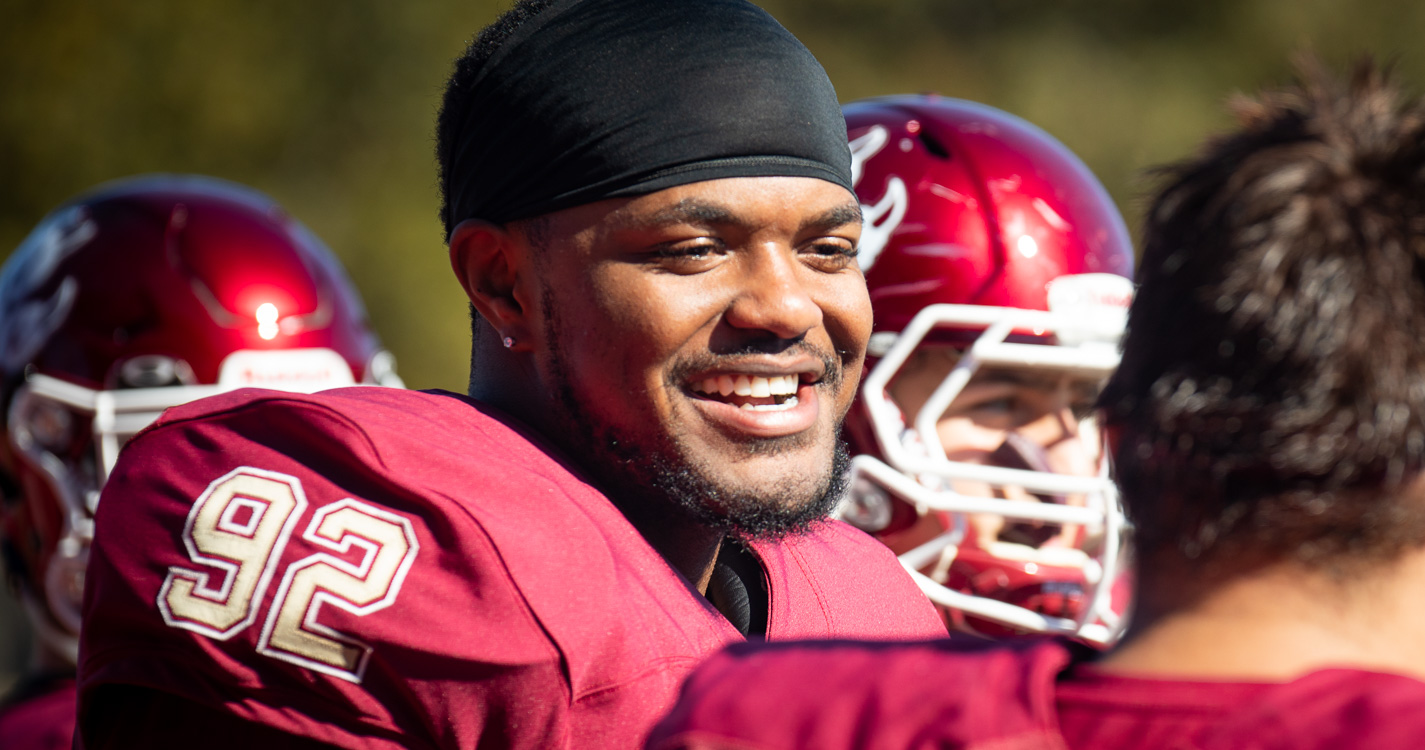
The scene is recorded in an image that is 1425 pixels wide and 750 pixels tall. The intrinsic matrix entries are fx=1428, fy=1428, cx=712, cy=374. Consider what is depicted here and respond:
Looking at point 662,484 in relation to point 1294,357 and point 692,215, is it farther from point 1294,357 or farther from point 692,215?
point 1294,357

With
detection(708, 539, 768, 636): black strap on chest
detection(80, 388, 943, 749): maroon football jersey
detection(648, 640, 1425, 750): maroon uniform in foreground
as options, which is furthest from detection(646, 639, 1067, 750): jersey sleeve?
detection(708, 539, 768, 636): black strap on chest

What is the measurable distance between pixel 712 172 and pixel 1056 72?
12.2 metres

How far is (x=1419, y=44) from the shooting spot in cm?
1430

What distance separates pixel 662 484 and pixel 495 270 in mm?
384

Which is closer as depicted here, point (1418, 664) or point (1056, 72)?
point (1418, 664)

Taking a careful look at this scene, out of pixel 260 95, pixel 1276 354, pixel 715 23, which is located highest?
pixel 715 23

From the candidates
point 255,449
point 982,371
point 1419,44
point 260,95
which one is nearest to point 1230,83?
point 1419,44

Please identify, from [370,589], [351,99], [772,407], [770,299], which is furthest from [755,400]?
[351,99]

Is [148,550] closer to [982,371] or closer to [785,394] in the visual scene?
[785,394]

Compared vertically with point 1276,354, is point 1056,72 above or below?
below

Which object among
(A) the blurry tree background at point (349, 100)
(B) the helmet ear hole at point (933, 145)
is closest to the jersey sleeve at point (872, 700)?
(B) the helmet ear hole at point (933, 145)

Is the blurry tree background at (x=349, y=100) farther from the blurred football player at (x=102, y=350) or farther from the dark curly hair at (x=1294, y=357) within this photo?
the dark curly hair at (x=1294, y=357)

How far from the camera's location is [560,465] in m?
1.68

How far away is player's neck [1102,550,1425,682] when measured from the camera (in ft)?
3.17
